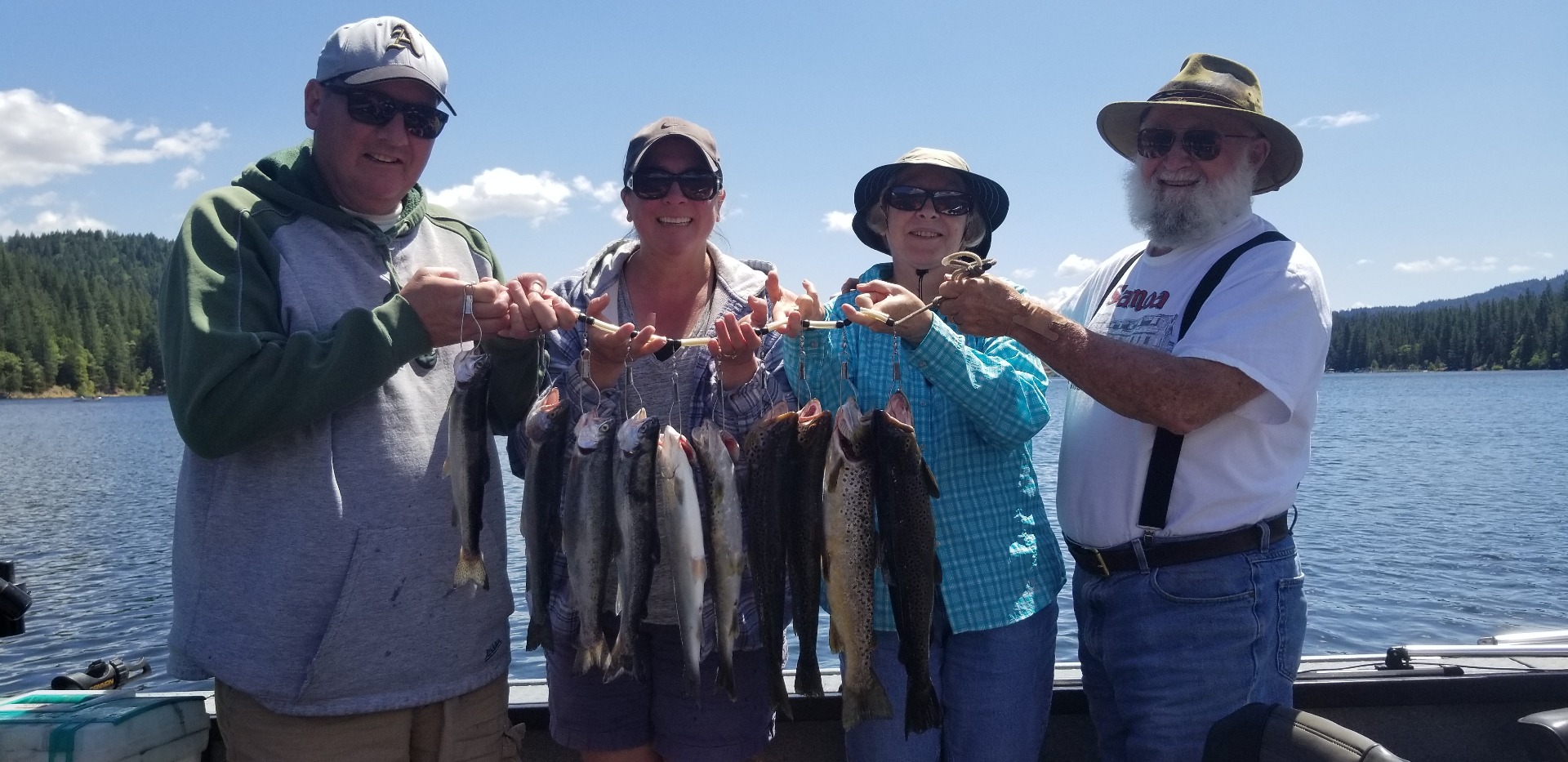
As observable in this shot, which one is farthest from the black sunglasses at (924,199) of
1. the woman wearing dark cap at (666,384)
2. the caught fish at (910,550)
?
the caught fish at (910,550)

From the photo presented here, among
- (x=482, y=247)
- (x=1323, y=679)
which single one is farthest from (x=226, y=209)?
(x=1323, y=679)

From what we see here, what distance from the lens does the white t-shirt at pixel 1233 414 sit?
3.88 metres

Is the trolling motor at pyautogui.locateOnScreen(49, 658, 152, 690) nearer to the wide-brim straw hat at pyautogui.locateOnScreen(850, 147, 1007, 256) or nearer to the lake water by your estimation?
the wide-brim straw hat at pyautogui.locateOnScreen(850, 147, 1007, 256)

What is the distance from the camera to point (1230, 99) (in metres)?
4.31

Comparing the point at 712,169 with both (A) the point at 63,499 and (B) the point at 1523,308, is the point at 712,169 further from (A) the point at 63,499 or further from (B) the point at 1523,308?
(B) the point at 1523,308

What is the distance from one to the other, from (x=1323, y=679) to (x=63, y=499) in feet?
100

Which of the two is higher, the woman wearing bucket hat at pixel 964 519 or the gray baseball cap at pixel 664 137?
the gray baseball cap at pixel 664 137

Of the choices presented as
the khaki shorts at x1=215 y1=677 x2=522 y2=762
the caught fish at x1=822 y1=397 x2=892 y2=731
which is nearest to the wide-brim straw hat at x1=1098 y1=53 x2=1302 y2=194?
the caught fish at x1=822 y1=397 x2=892 y2=731

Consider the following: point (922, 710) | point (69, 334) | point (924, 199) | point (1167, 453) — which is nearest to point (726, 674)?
point (922, 710)

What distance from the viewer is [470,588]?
374 cm

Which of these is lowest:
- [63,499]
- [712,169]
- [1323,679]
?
[63,499]

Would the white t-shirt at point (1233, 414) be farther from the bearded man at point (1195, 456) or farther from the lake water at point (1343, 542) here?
the lake water at point (1343, 542)

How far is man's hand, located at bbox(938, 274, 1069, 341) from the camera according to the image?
152 inches

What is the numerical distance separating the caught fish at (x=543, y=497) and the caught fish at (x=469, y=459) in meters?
0.27
